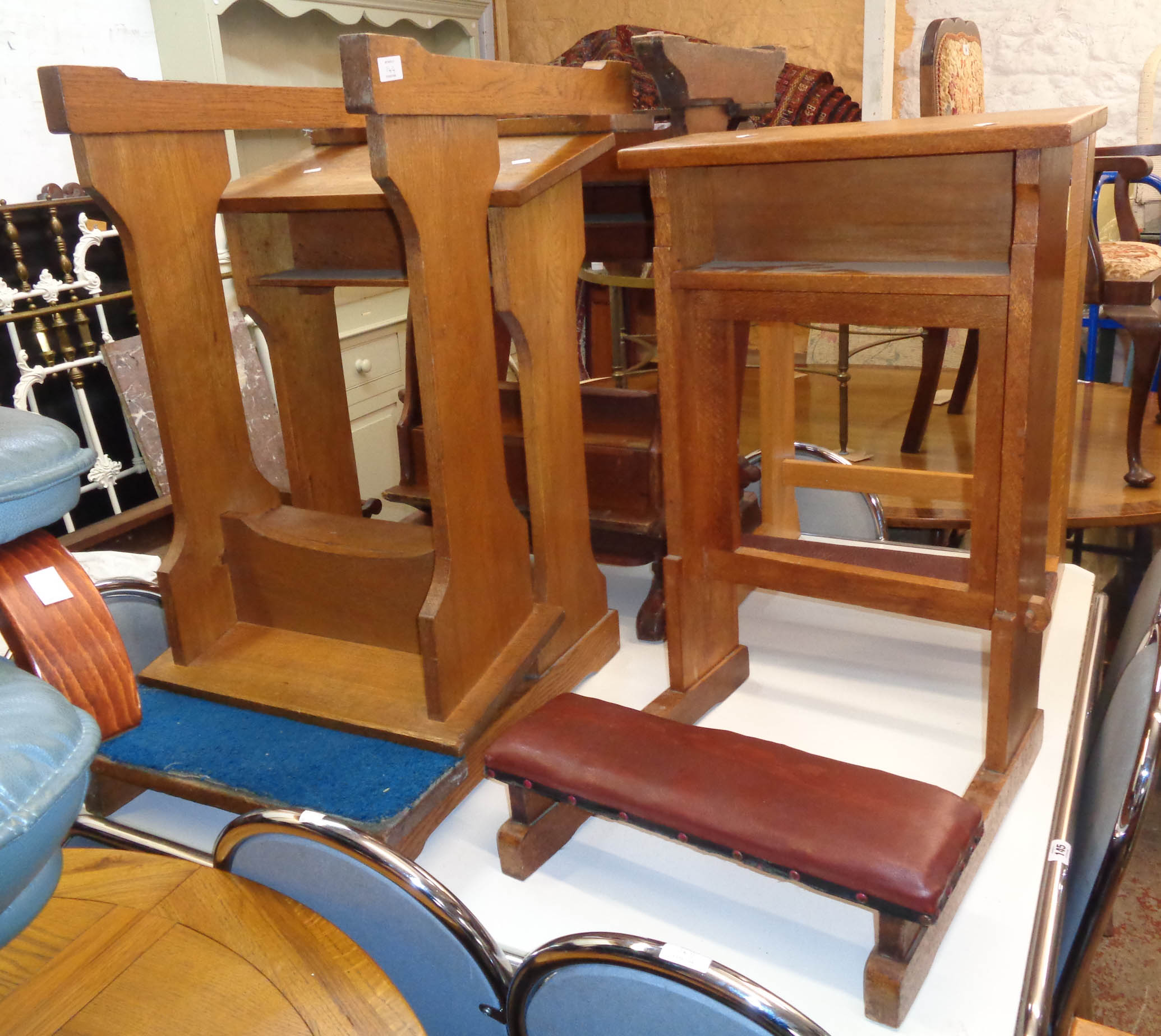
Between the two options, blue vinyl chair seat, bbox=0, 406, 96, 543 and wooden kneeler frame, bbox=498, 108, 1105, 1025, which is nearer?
blue vinyl chair seat, bbox=0, 406, 96, 543

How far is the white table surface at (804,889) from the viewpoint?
45.7 inches

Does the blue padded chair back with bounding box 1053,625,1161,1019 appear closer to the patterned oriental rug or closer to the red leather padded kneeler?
the red leather padded kneeler

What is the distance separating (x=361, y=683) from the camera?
1.62 meters

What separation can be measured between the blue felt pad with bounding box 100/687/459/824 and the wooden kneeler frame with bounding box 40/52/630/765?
0.03 m

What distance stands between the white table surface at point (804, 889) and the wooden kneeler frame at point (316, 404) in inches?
7.4

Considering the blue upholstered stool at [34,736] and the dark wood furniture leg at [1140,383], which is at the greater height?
the blue upholstered stool at [34,736]

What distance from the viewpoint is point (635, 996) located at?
0.88m

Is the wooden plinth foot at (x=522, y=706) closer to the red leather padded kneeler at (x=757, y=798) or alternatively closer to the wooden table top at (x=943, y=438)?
the red leather padded kneeler at (x=757, y=798)

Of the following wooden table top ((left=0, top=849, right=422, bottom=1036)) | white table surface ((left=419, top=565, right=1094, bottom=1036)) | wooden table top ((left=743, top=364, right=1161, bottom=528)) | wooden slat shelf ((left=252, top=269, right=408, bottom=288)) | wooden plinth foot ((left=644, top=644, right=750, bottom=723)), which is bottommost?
wooden table top ((left=743, top=364, right=1161, bottom=528))

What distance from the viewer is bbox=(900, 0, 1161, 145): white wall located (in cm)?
394

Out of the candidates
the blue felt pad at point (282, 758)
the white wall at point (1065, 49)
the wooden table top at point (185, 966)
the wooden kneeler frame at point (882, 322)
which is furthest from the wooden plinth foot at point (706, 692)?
the white wall at point (1065, 49)

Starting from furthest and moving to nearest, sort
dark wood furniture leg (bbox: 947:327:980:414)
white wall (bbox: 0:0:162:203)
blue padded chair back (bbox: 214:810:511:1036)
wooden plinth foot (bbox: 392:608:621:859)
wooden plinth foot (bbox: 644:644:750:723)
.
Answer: dark wood furniture leg (bbox: 947:327:980:414) → white wall (bbox: 0:0:162:203) → wooden plinth foot (bbox: 644:644:750:723) → wooden plinth foot (bbox: 392:608:621:859) → blue padded chair back (bbox: 214:810:511:1036)

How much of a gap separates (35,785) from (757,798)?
0.72 meters

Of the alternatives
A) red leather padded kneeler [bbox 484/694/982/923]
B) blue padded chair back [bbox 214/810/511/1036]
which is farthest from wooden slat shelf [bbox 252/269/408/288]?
blue padded chair back [bbox 214/810/511/1036]
